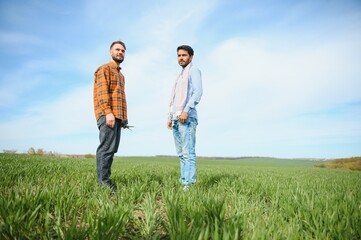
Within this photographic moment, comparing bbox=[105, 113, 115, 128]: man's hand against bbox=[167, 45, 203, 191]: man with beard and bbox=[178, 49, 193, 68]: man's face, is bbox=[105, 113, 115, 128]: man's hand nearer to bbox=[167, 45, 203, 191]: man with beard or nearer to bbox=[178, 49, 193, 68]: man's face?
bbox=[167, 45, 203, 191]: man with beard

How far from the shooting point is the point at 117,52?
4102mm

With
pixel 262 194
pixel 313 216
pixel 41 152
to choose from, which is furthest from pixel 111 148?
pixel 41 152

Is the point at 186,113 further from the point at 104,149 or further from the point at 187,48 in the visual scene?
the point at 104,149

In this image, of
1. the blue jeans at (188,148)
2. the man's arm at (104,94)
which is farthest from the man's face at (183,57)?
the man's arm at (104,94)

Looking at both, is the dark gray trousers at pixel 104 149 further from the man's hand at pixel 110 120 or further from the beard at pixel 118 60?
the beard at pixel 118 60

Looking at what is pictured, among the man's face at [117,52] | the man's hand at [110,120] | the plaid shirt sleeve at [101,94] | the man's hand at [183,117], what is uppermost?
the man's face at [117,52]

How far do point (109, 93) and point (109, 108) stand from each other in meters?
0.34

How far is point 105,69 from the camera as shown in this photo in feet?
12.9

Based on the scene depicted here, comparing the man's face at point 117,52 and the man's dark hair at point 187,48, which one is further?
the man's dark hair at point 187,48

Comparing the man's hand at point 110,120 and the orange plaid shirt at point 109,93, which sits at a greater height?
the orange plaid shirt at point 109,93

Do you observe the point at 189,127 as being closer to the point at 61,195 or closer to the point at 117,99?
the point at 117,99

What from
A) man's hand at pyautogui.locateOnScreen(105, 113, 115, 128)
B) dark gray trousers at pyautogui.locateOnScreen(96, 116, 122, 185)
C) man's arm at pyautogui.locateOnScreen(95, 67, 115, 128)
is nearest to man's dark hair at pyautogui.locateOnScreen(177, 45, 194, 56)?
man's arm at pyautogui.locateOnScreen(95, 67, 115, 128)

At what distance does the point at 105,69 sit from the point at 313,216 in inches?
143

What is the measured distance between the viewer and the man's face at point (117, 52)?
4.11m
